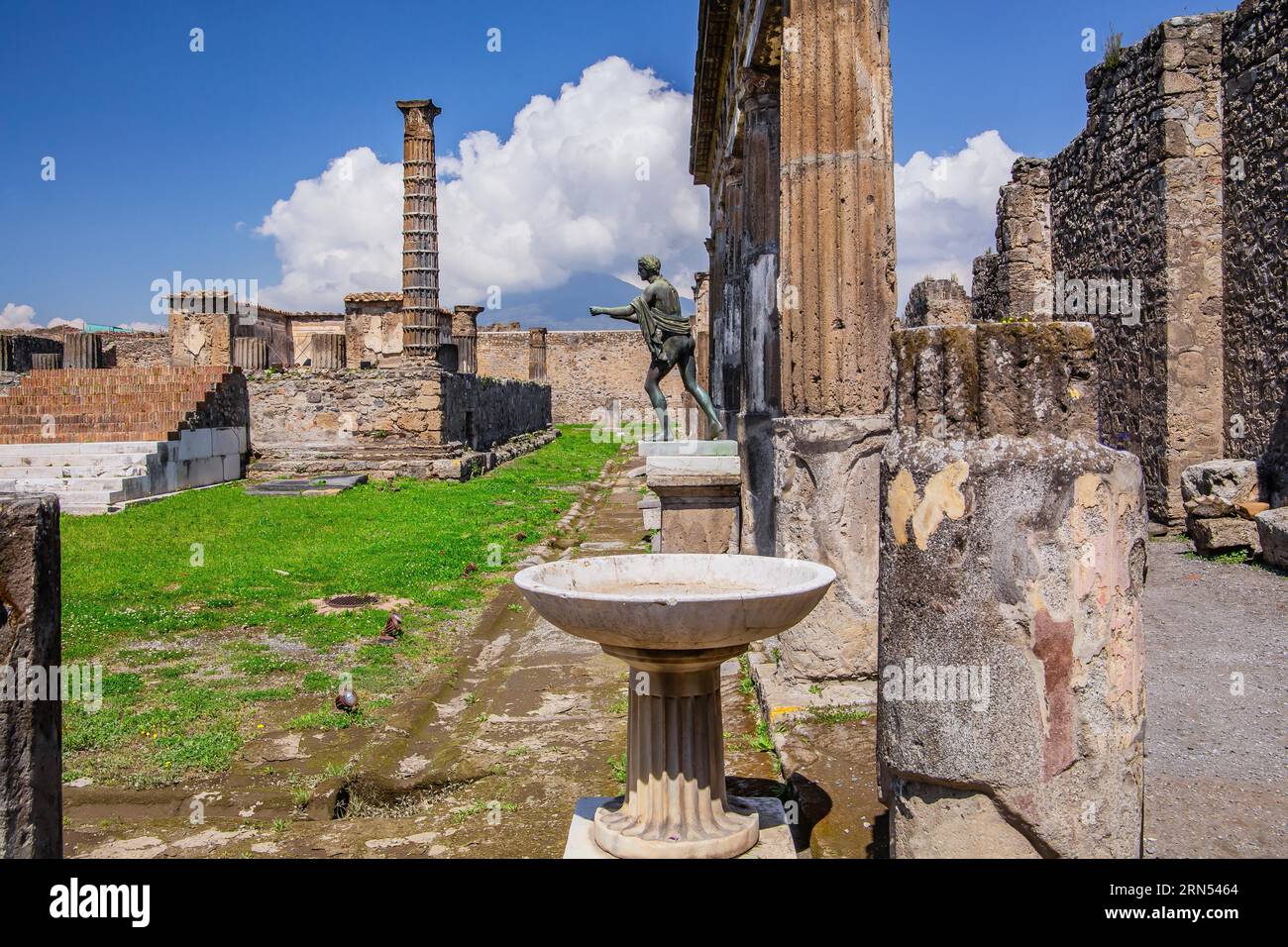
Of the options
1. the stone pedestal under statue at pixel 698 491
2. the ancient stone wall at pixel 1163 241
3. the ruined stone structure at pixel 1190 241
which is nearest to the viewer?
the stone pedestal under statue at pixel 698 491

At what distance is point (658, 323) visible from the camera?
8297 millimetres

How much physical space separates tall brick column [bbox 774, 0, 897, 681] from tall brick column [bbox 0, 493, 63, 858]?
3.28 m

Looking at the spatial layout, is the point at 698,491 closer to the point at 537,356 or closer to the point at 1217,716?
the point at 1217,716

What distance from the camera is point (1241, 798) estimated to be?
3.47 meters

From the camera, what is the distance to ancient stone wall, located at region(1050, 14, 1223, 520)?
9195mm

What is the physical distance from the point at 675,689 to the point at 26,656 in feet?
5.77

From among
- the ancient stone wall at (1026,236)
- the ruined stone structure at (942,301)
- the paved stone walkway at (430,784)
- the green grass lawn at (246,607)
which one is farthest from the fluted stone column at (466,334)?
the paved stone walkway at (430,784)

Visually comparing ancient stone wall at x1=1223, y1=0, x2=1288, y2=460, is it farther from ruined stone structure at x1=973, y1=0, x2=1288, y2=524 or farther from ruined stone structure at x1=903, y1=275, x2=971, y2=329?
ruined stone structure at x1=903, y1=275, x2=971, y2=329

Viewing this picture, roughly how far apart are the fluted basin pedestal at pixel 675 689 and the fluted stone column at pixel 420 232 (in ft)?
55.0

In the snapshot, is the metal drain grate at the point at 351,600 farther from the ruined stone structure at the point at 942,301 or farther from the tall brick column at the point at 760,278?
the ruined stone structure at the point at 942,301

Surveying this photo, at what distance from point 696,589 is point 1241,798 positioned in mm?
2098

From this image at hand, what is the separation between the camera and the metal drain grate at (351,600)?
24.4 ft

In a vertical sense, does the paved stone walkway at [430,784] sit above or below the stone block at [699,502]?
below
